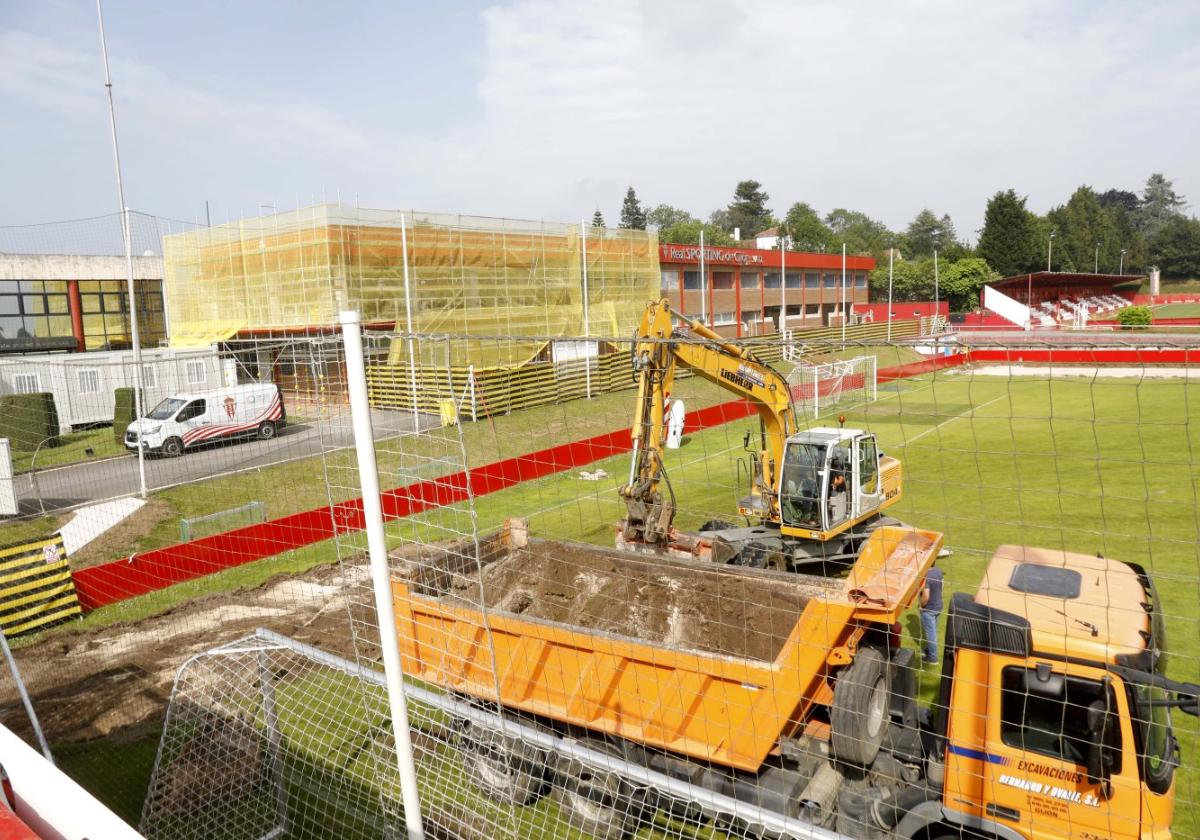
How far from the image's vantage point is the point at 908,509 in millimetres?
14477

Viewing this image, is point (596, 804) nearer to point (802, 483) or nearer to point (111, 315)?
point (802, 483)

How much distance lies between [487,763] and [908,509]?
11.0 m

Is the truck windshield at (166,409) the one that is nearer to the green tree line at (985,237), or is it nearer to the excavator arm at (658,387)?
the excavator arm at (658,387)

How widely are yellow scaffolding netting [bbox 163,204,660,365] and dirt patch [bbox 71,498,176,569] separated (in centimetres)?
761

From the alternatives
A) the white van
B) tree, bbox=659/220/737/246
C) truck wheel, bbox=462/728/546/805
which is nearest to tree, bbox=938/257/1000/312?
tree, bbox=659/220/737/246

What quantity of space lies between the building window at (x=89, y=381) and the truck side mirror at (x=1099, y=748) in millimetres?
26493

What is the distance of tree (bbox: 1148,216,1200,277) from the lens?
3856 inches

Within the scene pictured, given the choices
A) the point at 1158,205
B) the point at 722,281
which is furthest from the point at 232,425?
the point at 1158,205

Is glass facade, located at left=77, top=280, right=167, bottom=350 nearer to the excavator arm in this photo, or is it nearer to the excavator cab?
the excavator arm

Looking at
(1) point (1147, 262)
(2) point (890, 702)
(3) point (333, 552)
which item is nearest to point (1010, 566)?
(2) point (890, 702)

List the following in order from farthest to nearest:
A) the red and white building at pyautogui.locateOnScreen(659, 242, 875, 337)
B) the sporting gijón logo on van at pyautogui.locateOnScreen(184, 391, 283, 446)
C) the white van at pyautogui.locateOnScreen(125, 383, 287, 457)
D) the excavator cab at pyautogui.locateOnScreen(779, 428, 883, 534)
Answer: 1. the red and white building at pyautogui.locateOnScreen(659, 242, 875, 337)
2. the sporting gijón logo on van at pyautogui.locateOnScreen(184, 391, 283, 446)
3. the white van at pyautogui.locateOnScreen(125, 383, 287, 457)
4. the excavator cab at pyautogui.locateOnScreen(779, 428, 883, 534)

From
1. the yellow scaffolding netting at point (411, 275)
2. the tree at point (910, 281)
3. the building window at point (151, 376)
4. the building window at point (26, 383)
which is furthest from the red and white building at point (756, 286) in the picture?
the building window at point (26, 383)

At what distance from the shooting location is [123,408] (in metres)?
21.9

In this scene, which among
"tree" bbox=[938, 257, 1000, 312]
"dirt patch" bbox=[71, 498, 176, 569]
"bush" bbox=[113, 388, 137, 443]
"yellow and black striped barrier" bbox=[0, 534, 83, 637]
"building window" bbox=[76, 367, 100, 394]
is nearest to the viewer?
"yellow and black striped barrier" bbox=[0, 534, 83, 637]
